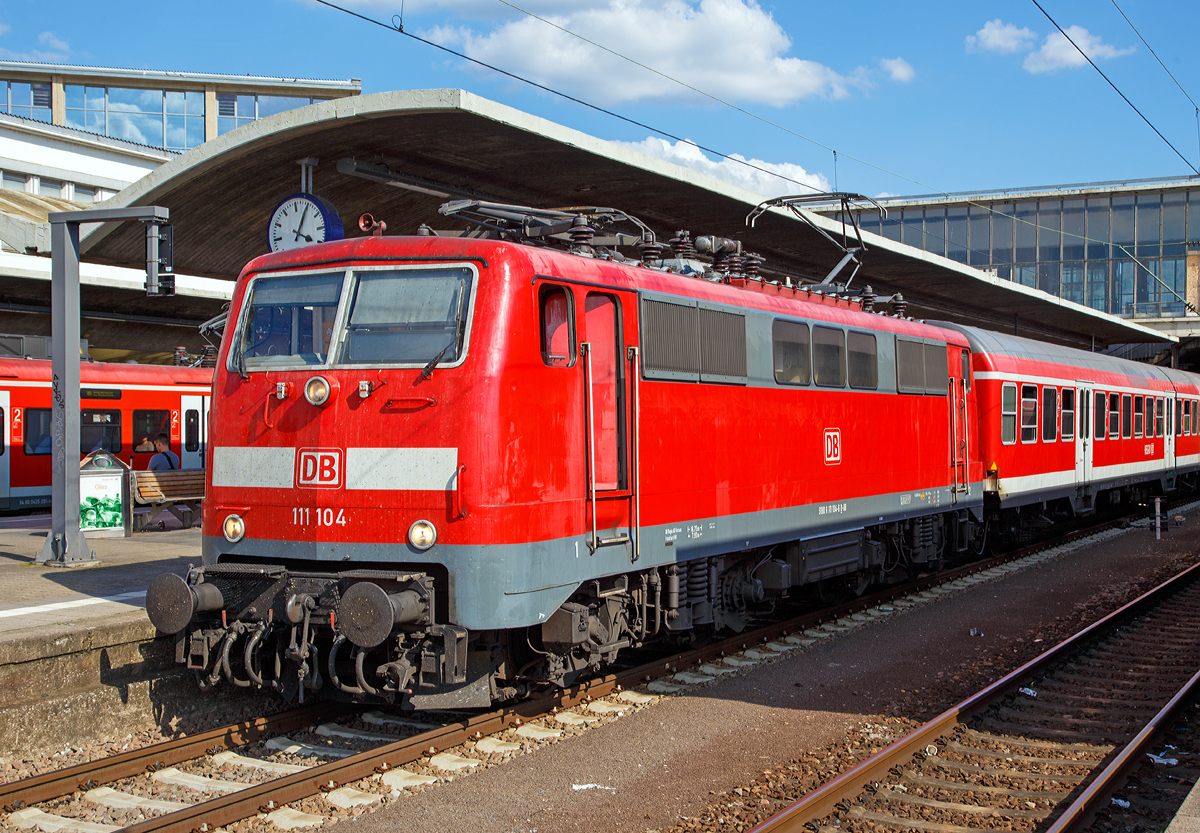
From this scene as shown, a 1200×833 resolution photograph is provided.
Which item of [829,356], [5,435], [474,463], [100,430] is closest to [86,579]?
[474,463]

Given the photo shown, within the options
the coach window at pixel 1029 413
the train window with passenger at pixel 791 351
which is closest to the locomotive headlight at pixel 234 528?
the train window with passenger at pixel 791 351

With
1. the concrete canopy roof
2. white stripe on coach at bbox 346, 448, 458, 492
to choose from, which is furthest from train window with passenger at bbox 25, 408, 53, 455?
white stripe on coach at bbox 346, 448, 458, 492

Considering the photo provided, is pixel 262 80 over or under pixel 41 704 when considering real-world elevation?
over

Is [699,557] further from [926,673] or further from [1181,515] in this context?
[1181,515]

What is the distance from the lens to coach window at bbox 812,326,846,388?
36.1 ft

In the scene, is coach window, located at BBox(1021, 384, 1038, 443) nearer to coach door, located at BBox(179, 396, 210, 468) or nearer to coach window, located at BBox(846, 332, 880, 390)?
coach window, located at BBox(846, 332, 880, 390)

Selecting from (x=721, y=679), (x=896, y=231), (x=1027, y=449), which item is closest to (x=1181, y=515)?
(x=1027, y=449)

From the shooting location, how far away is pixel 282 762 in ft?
23.0

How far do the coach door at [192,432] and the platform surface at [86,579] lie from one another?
704cm

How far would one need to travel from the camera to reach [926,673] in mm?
9594

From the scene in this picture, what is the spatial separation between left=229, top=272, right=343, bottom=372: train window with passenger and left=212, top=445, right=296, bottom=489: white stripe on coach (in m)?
0.63

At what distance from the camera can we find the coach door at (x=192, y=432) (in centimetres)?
2320

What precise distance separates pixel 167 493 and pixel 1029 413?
1420cm

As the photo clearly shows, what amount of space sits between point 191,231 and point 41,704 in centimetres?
1207
